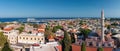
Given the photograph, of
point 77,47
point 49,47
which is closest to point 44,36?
point 77,47

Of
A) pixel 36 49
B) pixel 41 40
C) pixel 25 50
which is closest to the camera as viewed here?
pixel 36 49

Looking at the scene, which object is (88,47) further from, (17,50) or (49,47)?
(17,50)

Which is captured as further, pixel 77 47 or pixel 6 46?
pixel 77 47

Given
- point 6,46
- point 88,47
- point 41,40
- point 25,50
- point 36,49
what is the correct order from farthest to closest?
point 41,40 → point 88,47 → point 25,50 → point 36,49 → point 6,46

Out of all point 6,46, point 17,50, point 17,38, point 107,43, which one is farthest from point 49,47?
point 17,38

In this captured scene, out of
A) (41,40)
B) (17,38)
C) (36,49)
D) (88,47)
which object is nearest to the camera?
(36,49)

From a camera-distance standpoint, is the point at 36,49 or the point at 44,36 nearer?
the point at 36,49

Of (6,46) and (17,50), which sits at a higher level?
(6,46)

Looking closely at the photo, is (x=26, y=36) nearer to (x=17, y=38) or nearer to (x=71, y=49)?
(x=17, y=38)

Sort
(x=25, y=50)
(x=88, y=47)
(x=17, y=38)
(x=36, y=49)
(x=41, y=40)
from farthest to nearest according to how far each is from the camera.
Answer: (x=17, y=38) → (x=41, y=40) → (x=88, y=47) → (x=25, y=50) → (x=36, y=49)
